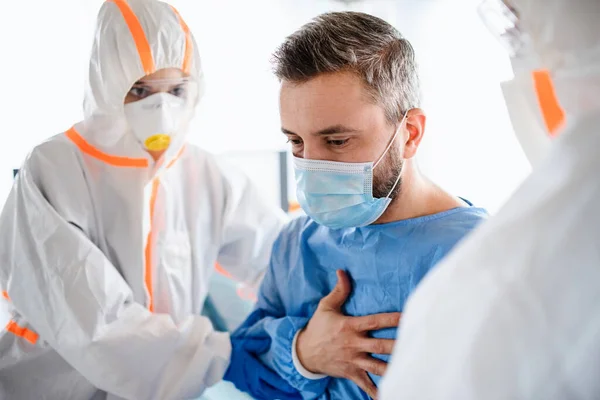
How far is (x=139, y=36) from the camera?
1.41 meters

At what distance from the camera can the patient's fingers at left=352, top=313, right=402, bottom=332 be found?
993 mm

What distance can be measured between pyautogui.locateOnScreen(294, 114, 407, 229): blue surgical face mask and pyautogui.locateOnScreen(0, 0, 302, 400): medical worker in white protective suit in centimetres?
43

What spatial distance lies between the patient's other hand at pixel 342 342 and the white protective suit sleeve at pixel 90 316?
302 mm

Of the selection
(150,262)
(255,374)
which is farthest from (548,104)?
(150,262)

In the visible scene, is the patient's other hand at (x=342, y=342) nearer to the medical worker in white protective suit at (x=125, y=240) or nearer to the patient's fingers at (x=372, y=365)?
the patient's fingers at (x=372, y=365)

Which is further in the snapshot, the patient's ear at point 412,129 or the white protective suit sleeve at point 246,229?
the white protective suit sleeve at point 246,229


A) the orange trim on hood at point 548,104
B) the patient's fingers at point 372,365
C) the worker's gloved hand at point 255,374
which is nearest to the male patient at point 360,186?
the patient's fingers at point 372,365

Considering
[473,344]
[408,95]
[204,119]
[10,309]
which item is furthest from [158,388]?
[204,119]

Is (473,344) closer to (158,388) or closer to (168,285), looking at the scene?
(158,388)

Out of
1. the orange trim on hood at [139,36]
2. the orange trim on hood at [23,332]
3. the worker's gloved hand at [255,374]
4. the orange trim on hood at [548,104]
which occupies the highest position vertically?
the orange trim on hood at [139,36]

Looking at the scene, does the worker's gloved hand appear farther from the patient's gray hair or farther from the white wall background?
the white wall background

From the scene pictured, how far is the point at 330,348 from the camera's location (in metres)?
1.09

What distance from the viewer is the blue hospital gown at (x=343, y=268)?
1.02 m

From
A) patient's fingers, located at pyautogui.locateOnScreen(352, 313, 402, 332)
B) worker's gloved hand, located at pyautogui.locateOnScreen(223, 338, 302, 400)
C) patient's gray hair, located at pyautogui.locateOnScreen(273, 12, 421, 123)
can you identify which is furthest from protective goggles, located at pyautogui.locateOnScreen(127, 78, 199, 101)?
patient's fingers, located at pyautogui.locateOnScreen(352, 313, 402, 332)
